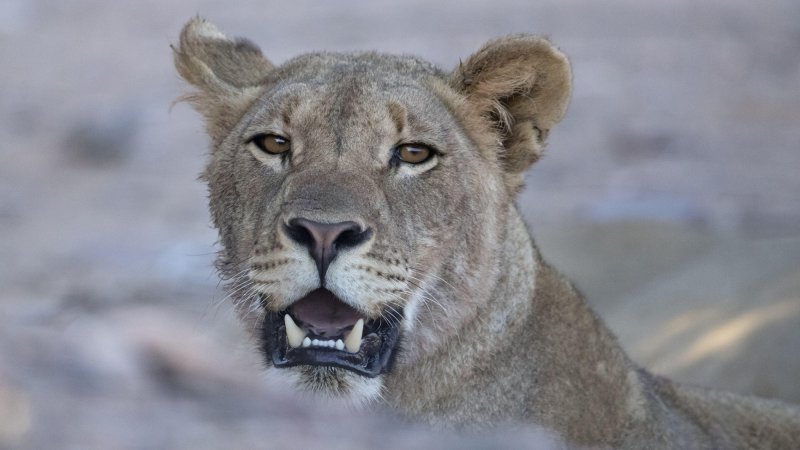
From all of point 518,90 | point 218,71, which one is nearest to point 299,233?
point 518,90

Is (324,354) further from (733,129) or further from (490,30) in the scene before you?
(490,30)

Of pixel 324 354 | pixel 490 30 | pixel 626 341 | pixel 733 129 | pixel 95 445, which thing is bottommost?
pixel 95 445

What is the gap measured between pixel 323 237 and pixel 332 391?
1.56 feet

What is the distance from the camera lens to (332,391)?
364cm

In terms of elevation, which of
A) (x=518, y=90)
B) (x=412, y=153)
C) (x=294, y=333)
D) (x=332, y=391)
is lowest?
(x=332, y=391)

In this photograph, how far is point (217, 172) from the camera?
4.17 metres

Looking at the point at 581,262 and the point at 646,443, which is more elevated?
the point at 581,262

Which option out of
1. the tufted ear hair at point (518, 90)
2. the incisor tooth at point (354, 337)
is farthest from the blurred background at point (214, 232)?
the tufted ear hair at point (518, 90)

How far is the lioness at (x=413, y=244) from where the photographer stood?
361 centimetres

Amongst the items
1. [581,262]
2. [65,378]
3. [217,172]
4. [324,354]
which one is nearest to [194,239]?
[581,262]

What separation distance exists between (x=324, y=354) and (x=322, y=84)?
90cm

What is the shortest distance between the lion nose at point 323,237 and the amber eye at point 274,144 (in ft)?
1.70

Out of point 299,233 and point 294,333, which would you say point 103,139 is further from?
point 299,233

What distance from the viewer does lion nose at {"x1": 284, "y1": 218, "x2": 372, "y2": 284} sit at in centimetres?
342
